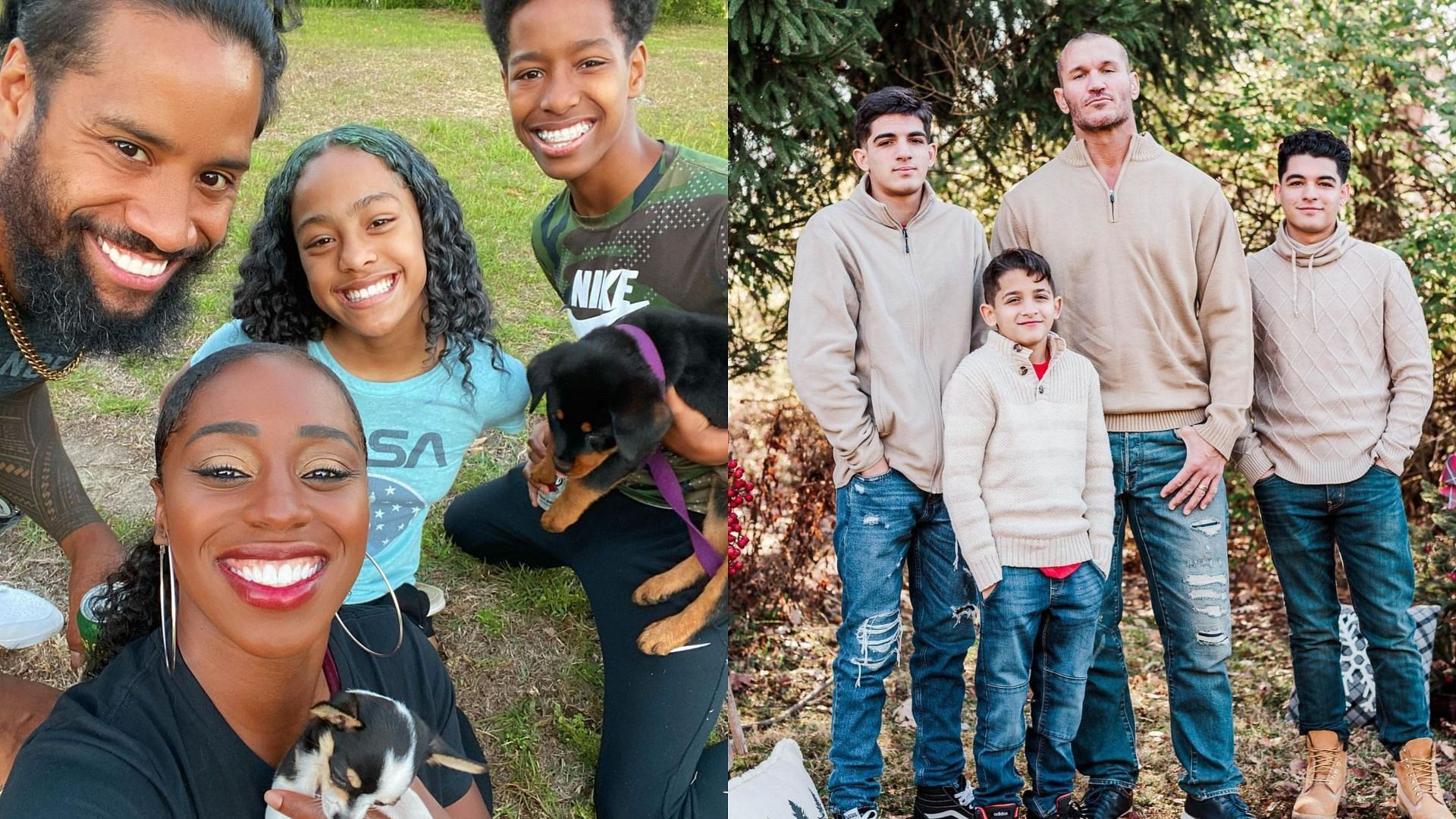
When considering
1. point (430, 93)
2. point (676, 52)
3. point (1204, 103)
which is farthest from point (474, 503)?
point (1204, 103)

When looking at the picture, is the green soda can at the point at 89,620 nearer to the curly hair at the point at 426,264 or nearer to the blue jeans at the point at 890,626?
the curly hair at the point at 426,264

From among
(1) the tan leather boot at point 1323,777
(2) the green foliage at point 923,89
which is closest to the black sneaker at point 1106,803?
(1) the tan leather boot at point 1323,777

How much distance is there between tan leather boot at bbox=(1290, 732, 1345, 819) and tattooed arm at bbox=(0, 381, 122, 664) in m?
3.06

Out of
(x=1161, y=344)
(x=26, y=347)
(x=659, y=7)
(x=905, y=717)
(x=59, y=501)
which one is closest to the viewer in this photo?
(x=26, y=347)

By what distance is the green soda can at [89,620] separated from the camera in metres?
1.94

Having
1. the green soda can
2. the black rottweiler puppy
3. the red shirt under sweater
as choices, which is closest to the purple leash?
the black rottweiler puppy

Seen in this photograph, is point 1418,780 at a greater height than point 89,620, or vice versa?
point 89,620

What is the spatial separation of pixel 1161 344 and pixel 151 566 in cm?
239

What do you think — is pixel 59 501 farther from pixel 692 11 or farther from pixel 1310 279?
pixel 1310 279

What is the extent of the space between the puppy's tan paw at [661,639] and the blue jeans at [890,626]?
3.65ft

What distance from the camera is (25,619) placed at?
196cm

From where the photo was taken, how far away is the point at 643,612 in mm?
2252

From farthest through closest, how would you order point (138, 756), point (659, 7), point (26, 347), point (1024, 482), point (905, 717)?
point (905, 717) → point (1024, 482) → point (659, 7) → point (26, 347) → point (138, 756)

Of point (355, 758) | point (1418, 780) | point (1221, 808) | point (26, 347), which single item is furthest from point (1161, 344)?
point (26, 347)
